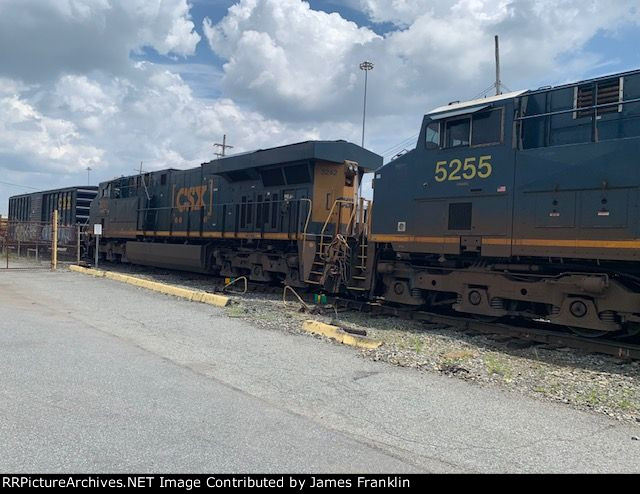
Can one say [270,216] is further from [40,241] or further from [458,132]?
[40,241]

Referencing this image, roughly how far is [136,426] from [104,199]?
20986 mm

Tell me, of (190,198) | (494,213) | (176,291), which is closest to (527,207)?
(494,213)

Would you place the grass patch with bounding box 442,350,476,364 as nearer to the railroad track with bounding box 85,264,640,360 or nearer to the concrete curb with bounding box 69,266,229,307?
the railroad track with bounding box 85,264,640,360

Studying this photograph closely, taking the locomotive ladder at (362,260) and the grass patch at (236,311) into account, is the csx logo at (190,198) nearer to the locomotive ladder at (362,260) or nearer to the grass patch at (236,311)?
the grass patch at (236,311)

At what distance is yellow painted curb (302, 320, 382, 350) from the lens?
7359 mm

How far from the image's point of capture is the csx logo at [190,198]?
16906mm

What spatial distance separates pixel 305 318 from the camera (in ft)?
32.4

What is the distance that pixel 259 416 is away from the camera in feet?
14.4

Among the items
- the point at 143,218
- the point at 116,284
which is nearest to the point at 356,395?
the point at 116,284

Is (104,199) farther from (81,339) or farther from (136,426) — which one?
(136,426)

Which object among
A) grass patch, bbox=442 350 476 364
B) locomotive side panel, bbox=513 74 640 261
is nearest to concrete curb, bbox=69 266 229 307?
grass patch, bbox=442 350 476 364

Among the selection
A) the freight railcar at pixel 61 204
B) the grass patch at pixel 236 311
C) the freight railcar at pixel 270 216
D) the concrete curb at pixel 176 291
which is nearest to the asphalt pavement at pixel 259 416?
the grass patch at pixel 236 311

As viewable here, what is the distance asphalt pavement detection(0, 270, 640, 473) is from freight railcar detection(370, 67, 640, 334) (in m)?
2.94

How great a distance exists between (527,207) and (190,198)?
12318mm
